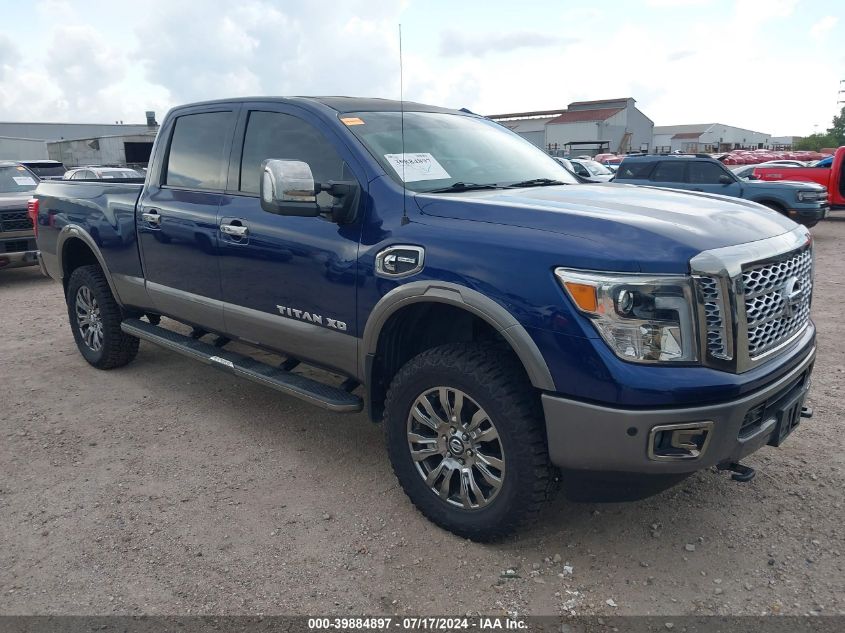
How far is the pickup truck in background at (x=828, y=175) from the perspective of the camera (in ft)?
48.6

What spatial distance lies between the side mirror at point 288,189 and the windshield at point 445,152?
402 millimetres

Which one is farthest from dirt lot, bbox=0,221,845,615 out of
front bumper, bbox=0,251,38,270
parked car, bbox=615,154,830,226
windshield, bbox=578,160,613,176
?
windshield, bbox=578,160,613,176

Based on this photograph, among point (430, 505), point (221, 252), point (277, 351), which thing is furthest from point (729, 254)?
point (221, 252)

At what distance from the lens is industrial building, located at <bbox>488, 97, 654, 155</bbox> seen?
59031 mm

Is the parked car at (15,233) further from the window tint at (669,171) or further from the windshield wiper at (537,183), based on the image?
the window tint at (669,171)

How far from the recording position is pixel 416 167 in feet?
11.1

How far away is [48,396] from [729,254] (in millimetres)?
4570

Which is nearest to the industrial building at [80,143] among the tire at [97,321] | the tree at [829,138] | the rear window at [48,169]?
the rear window at [48,169]

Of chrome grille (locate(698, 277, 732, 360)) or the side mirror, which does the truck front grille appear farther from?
chrome grille (locate(698, 277, 732, 360))

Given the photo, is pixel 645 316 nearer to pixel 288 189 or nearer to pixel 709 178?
pixel 288 189

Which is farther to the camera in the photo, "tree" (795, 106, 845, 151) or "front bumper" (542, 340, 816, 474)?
"tree" (795, 106, 845, 151)

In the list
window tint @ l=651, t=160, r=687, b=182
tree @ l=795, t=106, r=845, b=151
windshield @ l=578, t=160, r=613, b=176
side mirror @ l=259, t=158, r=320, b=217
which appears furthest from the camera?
tree @ l=795, t=106, r=845, b=151

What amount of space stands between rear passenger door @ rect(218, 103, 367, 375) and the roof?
61171 mm

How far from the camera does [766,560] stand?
9.39 feet
